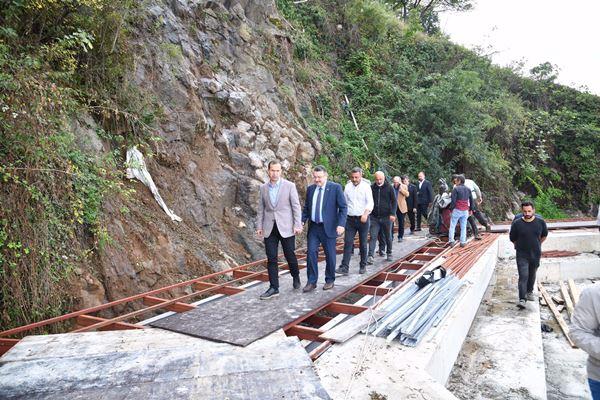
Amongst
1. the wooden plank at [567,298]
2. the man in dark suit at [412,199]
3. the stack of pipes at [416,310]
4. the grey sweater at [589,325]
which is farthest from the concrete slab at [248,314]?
the man in dark suit at [412,199]

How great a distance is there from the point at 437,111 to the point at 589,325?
15.4 meters

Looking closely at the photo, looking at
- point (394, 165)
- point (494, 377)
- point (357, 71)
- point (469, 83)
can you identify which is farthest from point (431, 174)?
point (494, 377)

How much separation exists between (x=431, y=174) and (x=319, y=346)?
13.9 meters

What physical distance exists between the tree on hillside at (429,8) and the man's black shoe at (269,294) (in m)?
26.9

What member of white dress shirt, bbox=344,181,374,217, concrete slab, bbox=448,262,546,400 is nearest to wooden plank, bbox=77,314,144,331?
concrete slab, bbox=448,262,546,400

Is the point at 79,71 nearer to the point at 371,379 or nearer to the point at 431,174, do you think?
the point at 371,379

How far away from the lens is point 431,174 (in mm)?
16781

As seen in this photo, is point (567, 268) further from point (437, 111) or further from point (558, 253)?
point (437, 111)

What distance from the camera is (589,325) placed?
3.05 meters

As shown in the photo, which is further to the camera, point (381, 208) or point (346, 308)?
point (381, 208)

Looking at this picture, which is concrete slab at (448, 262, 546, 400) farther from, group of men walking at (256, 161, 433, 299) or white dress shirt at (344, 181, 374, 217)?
white dress shirt at (344, 181, 374, 217)

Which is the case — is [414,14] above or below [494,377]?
above

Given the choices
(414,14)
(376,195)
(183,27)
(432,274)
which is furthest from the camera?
(414,14)

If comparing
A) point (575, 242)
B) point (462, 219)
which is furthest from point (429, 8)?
point (462, 219)
